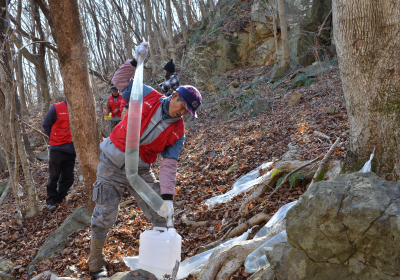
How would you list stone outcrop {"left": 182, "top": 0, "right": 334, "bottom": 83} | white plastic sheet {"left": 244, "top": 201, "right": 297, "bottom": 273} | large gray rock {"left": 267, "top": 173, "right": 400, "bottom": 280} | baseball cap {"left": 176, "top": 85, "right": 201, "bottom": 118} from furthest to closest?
stone outcrop {"left": 182, "top": 0, "right": 334, "bottom": 83} < baseball cap {"left": 176, "top": 85, "right": 201, "bottom": 118} < white plastic sheet {"left": 244, "top": 201, "right": 297, "bottom": 273} < large gray rock {"left": 267, "top": 173, "right": 400, "bottom": 280}

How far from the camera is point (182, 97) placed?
3023 mm

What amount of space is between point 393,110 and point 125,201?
4.56 metres

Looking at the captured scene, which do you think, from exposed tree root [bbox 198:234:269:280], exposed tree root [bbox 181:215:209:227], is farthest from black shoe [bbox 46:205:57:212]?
exposed tree root [bbox 198:234:269:280]

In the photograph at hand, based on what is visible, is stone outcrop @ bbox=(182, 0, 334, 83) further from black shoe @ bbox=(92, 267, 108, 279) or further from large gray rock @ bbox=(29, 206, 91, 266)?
black shoe @ bbox=(92, 267, 108, 279)

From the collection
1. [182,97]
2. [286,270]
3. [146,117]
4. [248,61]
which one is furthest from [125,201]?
[248,61]

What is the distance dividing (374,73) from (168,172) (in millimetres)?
2229

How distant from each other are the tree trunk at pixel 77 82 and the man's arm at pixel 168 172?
5.99 feet

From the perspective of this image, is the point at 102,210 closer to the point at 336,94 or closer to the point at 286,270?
the point at 286,270

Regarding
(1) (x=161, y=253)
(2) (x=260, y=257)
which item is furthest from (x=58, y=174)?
(2) (x=260, y=257)

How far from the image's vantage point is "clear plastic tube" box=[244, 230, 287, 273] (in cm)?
271

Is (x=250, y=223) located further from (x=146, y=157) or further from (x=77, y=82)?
(x=77, y=82)

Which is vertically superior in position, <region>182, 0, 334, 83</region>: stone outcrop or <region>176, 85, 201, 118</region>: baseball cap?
<region>182, 0, 334, 83</region>: stone outcrop

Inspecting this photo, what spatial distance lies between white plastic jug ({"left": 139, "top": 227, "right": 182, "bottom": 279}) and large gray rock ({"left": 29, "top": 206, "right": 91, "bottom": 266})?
2.01 metres

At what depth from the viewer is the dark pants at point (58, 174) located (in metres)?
5.94
